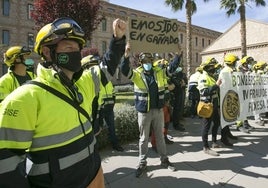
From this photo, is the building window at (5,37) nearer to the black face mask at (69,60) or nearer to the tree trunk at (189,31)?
the tree trunk at (189,31)

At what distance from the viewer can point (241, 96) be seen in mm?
8344

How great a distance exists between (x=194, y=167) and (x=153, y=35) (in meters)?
2.51

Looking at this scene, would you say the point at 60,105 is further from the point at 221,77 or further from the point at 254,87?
the point at 254,87

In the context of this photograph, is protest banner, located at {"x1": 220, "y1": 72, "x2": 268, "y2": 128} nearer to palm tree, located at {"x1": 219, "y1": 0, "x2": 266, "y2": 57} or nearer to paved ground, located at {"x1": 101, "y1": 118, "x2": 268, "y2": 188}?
paved ground, located at {"x1": 101, "y1": 118, "x2": 268, "y2": 188}

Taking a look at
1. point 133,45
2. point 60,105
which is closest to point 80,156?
point 60,105

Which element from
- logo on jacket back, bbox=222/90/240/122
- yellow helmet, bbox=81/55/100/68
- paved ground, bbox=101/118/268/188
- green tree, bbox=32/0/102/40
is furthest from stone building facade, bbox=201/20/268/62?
yellow helmet, bbox=81/55/100/68

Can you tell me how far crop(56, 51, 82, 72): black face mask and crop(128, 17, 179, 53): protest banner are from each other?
9.92 feet

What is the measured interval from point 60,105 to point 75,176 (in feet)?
1.69

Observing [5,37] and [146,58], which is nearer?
[146,58]

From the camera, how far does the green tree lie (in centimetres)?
1357

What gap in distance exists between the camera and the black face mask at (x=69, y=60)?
246 centimetres

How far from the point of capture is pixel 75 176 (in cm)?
233

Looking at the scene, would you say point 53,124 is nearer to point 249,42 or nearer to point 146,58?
point 146,58

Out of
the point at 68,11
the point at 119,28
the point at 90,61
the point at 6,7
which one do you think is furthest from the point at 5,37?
the point at 119,28
